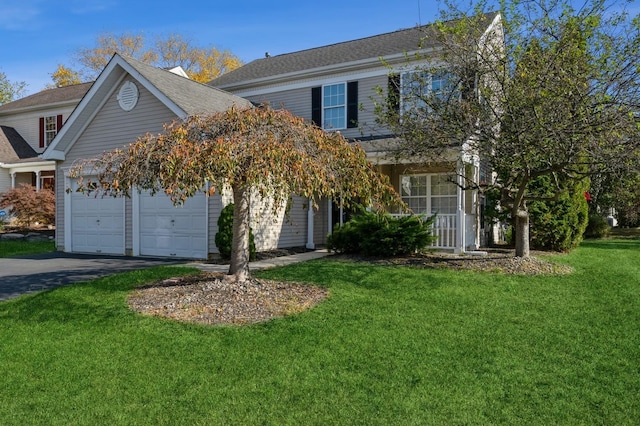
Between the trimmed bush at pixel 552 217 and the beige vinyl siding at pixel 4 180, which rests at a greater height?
the beige vinyl siding at pixel 4 180

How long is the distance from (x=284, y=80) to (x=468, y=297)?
11890 mm

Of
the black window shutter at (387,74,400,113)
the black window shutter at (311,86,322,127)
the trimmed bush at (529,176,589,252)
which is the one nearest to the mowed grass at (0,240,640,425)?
the black window shutter at (387,74,400,113)

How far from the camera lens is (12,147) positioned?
24766 millimetres

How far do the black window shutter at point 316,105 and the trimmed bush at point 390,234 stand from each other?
5.33 m

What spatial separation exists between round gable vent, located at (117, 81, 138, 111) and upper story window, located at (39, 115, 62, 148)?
1346 cm

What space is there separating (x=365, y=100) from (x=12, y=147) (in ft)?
65.5

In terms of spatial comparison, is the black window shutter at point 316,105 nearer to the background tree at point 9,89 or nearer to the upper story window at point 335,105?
the upper story window at point 335,105

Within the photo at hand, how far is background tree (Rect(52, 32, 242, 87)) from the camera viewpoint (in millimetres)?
36312

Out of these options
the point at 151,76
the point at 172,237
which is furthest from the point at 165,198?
the point at 151,76

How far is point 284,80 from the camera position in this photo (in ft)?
55.3

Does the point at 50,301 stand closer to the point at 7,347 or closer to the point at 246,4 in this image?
the point at 7,347

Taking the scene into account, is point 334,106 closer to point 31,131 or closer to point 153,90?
point 153,90

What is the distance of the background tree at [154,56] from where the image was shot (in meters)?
36.3

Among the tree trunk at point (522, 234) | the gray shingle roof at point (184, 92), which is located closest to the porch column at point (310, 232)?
the gray shingle roof at point (184, 92)
